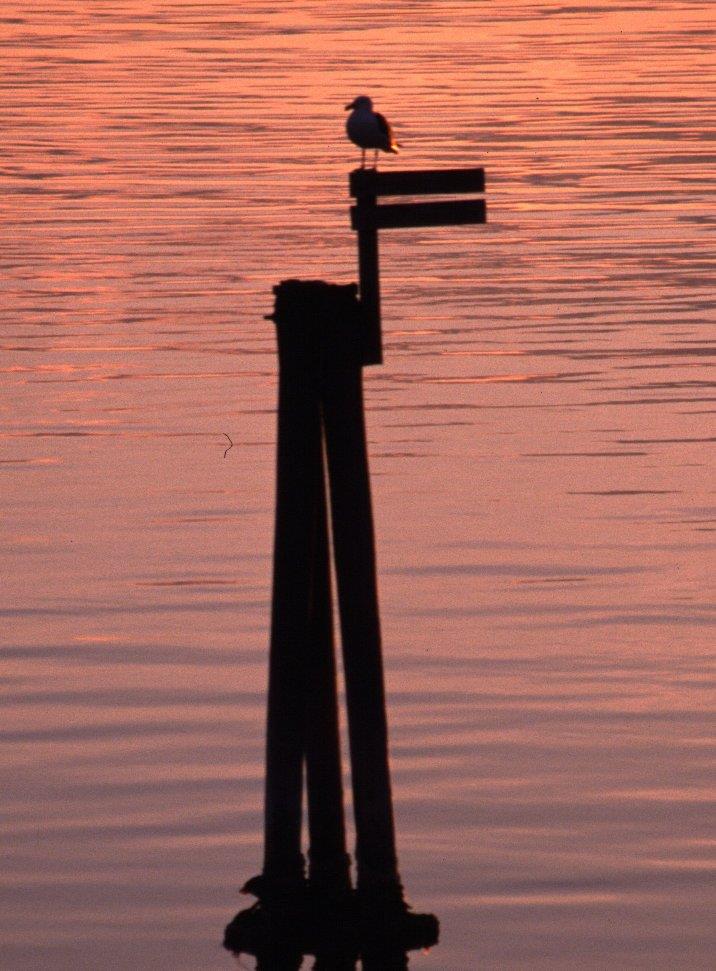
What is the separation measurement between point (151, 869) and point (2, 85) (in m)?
42.0

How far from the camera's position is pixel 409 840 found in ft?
36.1

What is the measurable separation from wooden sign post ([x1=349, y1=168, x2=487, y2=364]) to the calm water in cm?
239

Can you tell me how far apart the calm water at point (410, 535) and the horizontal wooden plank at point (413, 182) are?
2.82 meters

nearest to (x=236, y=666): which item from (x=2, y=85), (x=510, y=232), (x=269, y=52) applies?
(x=510, y=232)

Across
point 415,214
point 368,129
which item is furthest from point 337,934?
point 368,129

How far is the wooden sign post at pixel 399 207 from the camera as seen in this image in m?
9.92

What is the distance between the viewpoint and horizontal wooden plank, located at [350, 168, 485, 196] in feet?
32.6

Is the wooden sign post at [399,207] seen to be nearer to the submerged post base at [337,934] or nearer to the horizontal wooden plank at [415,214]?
the horizontal wooden plank at [415,214]

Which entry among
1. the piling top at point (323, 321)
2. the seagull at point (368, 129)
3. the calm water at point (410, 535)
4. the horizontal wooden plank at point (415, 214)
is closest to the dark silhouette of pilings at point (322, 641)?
the piling top at point (323, 321)

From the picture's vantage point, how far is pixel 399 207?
10.2 meters

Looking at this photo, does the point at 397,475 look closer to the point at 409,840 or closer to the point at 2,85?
the point at 409,840

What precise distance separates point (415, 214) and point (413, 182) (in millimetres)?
157

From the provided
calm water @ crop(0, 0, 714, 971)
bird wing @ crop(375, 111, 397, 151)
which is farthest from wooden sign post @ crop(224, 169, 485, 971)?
bird wing @ crop(375, 111, 397, 151)

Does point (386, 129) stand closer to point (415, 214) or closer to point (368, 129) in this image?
point (368, 129)
